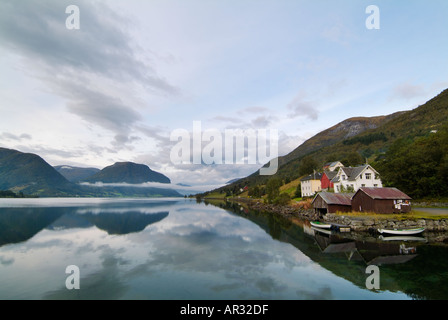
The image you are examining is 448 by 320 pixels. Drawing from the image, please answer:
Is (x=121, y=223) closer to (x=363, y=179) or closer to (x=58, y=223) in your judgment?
(x=58, y=223)

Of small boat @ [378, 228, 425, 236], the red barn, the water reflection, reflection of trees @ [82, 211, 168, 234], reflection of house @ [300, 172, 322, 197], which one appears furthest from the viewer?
reflection of house @ [300, 172, 322, 197]

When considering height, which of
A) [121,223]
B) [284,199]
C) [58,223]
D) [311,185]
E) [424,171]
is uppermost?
[424,171]

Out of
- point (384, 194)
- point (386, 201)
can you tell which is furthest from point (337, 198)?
point (386, 201)

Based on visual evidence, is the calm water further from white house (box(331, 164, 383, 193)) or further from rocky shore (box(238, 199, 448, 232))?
white house (box(331, 164, 383, 193))

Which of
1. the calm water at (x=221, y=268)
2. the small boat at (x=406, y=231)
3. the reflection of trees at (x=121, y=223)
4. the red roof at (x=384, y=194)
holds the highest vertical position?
the red roof at (x=384, y=194)

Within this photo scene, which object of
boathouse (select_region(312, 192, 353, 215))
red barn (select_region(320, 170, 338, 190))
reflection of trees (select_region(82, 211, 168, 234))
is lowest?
reflection of trees (select_region(82, 211, 168, 234))

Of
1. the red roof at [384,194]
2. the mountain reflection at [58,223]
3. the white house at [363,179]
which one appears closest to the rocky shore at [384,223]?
the red roof at [384,194]

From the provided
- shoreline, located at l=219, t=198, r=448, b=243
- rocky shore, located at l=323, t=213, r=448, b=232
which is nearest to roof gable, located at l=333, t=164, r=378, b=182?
shoreline, located at l=219, t=198, r=448, b=243

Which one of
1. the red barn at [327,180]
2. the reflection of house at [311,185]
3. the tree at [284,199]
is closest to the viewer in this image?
the red barn at [327,180]

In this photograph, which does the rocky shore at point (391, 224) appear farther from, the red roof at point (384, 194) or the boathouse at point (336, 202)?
the boathouse at point (336, 202)

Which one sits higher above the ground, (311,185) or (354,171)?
(354,171)
